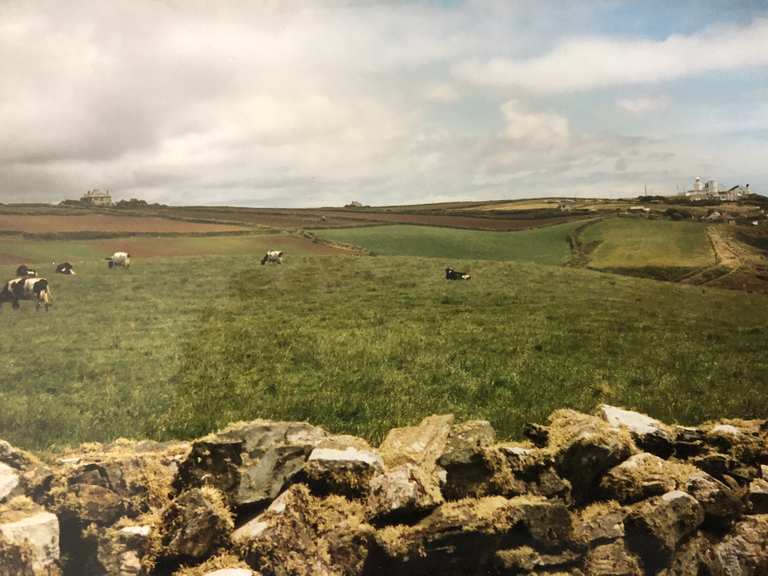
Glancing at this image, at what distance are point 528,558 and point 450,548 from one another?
102 cm

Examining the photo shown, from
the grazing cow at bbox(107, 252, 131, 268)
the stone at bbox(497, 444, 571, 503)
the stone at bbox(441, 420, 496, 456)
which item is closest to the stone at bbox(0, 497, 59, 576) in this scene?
the stone at bbox(441, 420, 496, 456)

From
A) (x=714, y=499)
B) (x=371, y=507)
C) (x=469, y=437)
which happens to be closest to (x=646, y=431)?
(x=714, y=499)

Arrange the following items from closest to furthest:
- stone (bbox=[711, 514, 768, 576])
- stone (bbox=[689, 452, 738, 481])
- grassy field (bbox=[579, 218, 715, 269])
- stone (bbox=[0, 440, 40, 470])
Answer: stone (bbox=[0, 440, 40, 470]) → stone (bbox=[711, 514, 768, 576]) → stone (bbox=[689, 452, 738, 481]) → grassy field (bbox=[579, 218, 715, 269])

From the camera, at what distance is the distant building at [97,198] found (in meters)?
9.10

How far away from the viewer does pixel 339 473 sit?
5906 millimetres

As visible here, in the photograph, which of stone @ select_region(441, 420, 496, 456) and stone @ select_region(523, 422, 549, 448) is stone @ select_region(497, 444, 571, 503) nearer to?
stone @ select_region(441, 420, 496, 456)

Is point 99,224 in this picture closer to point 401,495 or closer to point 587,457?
point 401,495

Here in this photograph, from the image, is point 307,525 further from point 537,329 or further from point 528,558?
point 537,329

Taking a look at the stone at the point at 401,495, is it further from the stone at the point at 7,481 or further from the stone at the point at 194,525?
the stone at the point at 7,481

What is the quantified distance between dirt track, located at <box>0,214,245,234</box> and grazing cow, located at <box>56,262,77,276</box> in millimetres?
722

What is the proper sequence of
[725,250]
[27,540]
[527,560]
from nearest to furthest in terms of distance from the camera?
[27,540]
[527,560]
[725,250]

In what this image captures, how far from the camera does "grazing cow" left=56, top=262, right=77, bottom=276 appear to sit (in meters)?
10.3

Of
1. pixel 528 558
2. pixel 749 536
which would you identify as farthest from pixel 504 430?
pixel 749 536

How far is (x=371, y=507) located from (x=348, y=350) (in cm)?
343
